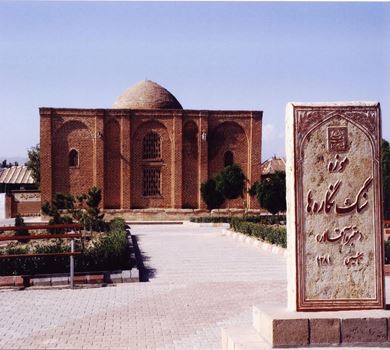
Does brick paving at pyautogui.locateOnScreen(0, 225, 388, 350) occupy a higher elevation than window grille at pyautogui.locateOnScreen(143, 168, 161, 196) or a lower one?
lower

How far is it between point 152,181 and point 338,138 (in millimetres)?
30602

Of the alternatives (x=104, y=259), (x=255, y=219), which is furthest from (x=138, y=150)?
(x=104, y=259)

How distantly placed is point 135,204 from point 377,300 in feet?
99.3

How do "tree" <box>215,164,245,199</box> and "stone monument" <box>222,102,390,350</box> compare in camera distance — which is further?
"tree" <box>215,164,245,199</box>

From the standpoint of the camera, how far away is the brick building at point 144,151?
34656 mm

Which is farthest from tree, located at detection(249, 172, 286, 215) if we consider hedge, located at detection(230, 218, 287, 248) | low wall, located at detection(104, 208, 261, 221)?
low wall, located at detection(104, 208, 261, 221)

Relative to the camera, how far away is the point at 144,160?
1400 inches

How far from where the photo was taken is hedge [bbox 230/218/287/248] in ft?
48.4

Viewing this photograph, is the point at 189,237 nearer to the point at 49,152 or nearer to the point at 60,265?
the point at 60,265

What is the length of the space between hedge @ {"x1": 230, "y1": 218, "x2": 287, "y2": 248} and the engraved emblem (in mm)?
9028

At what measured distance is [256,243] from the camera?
16531 millimetres

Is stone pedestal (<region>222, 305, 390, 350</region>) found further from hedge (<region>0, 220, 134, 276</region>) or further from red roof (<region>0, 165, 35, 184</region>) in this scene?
red roof (<region>0, 165, 35, 184</region>)

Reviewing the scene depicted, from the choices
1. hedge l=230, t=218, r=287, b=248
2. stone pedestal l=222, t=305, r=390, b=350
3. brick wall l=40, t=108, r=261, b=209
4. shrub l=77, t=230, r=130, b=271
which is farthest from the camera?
brick wall l=40, t=108, r=261, b=209

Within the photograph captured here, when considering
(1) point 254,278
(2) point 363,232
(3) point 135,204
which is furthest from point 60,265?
(3) point 135,204
